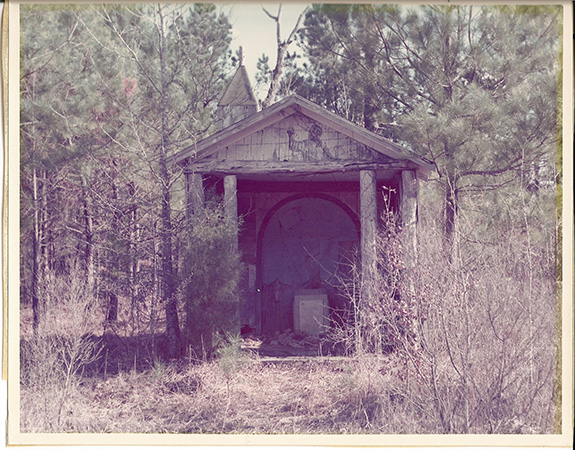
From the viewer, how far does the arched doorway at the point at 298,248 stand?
1281 centimetres

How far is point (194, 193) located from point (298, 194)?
3326mm

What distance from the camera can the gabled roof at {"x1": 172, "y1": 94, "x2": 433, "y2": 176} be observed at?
968 centimetres

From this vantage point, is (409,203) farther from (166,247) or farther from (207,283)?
(166,247)

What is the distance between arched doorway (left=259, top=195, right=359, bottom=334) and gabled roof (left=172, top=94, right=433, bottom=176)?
3070 mm

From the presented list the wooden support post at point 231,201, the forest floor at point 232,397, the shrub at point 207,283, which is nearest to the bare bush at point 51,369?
the forest floor at point 232,397

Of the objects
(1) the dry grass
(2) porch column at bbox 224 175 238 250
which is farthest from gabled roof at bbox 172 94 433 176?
(1) the dry grass

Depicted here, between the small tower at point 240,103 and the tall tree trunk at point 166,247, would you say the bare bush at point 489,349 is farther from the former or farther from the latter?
the small tower at point 240,103

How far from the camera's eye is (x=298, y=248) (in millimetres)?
12867

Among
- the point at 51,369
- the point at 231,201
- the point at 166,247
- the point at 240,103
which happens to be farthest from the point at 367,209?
the point at 240,103

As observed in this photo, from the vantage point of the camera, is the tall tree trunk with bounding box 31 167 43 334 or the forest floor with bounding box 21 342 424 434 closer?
the forest floor with bounding box 21 342 424 434

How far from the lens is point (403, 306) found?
7.62 metres

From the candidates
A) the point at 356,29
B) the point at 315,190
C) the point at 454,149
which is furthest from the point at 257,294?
the point at 356,29

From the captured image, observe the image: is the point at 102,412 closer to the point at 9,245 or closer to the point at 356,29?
the point at 9,245

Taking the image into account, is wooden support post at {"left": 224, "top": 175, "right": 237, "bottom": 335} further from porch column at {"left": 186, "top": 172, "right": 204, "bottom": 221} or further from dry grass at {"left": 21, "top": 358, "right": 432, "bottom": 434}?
dry grass at {"left": 21, "top": 358, "right": 432, "bottom": 434}
